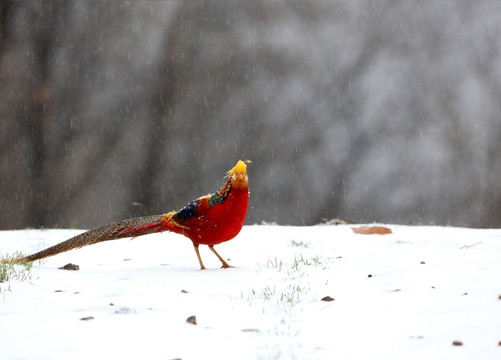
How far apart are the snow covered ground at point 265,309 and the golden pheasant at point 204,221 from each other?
36 centimetres

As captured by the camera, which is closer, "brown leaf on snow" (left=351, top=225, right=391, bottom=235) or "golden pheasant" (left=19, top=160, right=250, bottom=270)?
"golden pheasant" (left=19, top=160, right=250, bottom=270)

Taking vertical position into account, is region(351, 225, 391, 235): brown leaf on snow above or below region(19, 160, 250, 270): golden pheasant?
below

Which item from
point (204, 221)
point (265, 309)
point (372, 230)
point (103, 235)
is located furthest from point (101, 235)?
point (372, 230)

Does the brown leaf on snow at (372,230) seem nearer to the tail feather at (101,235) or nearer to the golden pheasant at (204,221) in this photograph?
the golden pheasant at (204,221)

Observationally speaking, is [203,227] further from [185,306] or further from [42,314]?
[42,314]

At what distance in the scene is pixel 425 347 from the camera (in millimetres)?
2545

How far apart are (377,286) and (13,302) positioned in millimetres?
2890

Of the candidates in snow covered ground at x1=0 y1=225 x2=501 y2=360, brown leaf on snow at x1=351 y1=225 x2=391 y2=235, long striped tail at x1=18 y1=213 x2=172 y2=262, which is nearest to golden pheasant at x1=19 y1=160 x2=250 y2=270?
long striped tail at x1=18 y1=213 x2=172 y2=262

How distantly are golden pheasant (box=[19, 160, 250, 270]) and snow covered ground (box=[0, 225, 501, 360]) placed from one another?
362 millimetres

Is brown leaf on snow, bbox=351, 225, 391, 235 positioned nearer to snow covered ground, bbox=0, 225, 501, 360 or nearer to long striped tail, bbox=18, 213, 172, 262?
snow covered ground, bbox=0, 225, 501, 360

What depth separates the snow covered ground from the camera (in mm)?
2605

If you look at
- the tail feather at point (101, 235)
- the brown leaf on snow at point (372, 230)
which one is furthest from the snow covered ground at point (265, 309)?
the brown leaf on snow at point (372, 230)

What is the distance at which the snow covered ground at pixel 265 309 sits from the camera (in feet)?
8.55

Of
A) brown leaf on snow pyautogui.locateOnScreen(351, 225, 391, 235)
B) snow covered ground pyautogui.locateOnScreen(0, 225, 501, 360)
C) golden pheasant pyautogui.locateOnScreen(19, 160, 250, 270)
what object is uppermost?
golden pheasant pyautogui.locateOnScreen(19, 160, 250, 270)
